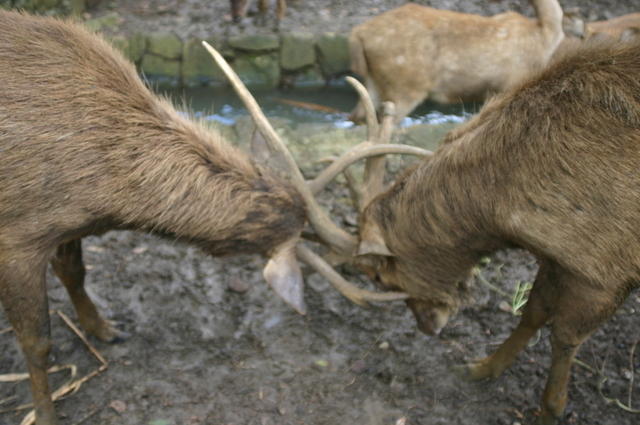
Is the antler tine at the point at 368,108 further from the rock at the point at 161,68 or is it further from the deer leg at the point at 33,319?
the rock at the point at 161,68

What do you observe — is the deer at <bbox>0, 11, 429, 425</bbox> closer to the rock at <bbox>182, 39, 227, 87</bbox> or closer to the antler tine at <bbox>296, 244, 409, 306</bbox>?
the antler tine at <bbox>296, 244, 409, 306</bbox>

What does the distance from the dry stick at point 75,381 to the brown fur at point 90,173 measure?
12 cm

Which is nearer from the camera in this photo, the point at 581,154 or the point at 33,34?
the point at 581,154

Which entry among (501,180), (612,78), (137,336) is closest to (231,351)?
(137,336)

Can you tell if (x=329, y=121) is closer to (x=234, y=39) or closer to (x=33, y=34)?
(x=234, y=39)

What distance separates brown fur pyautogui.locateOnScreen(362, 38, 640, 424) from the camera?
248cm

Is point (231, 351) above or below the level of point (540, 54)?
below

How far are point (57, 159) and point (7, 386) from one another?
4.07 ft

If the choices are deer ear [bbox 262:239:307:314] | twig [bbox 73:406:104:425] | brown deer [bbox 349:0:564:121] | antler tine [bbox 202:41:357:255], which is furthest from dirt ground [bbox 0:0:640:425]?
brown deer [bbox 349:0:564:121]

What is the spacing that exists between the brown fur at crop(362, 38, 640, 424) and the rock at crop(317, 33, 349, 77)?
468 cm

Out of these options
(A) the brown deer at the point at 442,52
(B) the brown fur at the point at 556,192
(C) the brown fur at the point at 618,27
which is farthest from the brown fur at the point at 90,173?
(C) the brown fur at the point at 618,27

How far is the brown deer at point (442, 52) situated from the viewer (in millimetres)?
5988

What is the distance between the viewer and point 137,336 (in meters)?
3.56

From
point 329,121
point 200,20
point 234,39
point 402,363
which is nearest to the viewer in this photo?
point 402,363
